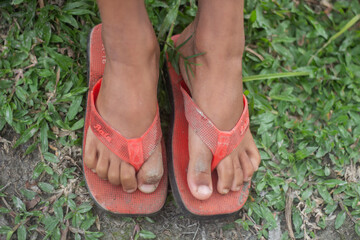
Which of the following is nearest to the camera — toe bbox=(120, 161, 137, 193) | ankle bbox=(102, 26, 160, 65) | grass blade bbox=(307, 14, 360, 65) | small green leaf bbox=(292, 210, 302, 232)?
ankle bbox=(102, 26, 160, 65)

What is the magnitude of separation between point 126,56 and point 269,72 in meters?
0.91

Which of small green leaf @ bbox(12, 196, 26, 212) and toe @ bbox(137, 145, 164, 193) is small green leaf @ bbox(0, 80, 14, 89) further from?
toe @ bbox(137, 145, 164, 193)

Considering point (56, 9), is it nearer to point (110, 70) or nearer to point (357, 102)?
point (110, 70)

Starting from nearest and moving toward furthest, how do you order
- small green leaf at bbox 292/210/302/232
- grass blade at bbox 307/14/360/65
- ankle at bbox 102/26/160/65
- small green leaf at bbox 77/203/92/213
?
1. ankle at bbox 102/26/160/65
2. small green leaf at bbox 77/203/92/213
3. small green leaf at bbox 292/210/302/232
4. grass blade at bbox 307/14/360/65

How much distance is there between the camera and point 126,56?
1373 millimetres

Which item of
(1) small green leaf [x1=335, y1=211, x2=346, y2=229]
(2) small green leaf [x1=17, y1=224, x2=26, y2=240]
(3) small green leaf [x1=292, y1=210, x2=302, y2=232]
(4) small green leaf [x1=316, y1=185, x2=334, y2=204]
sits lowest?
(1) small green leaf [x1=335, y1=211, x2=346, y2=229]

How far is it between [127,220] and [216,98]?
25.6 inches

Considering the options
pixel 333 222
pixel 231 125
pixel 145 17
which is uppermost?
pixel 145 17

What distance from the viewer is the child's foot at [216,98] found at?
1.45 metres

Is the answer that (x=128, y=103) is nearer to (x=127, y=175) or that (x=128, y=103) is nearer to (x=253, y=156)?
(x=127, y=175)

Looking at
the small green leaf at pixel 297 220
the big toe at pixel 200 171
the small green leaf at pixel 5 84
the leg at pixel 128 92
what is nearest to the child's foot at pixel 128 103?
the leg at pixel 128 92

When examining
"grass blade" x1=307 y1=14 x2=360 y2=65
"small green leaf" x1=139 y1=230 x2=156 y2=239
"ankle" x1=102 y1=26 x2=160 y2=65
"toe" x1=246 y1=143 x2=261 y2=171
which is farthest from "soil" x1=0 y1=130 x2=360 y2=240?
"grass blade" x1=307 y1=14 x2=360 y2=65

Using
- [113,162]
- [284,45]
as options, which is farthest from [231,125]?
[284,45]

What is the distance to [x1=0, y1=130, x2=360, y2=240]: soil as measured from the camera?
5.13ft
